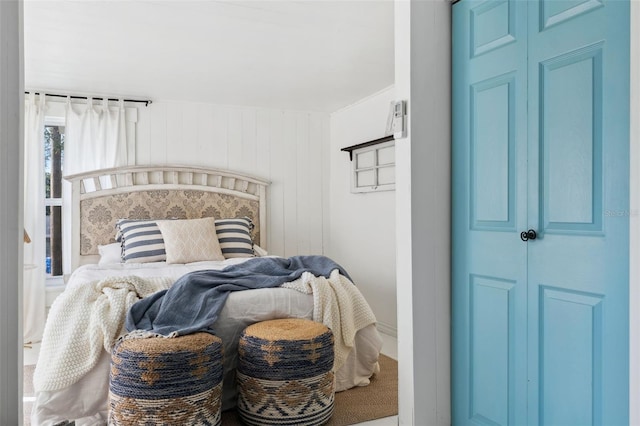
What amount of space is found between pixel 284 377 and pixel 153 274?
149 centimetres

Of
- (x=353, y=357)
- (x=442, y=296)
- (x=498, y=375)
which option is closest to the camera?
(x=498, y=375)

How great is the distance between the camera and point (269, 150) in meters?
5.39

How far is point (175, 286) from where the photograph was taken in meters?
2.78

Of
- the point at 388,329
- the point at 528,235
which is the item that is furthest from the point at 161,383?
the point at 388,329

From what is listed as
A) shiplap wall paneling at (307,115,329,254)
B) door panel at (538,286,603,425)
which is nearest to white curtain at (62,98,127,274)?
shiplap wall paneling at (307,115,329,254)

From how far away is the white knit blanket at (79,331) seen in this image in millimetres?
2436

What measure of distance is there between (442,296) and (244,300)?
1463mm

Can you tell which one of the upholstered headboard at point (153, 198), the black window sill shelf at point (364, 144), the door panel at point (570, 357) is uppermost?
the black window sill shelf at point (364, 144)

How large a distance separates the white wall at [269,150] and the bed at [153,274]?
0.54 feet

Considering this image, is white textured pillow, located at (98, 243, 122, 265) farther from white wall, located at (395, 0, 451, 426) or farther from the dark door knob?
the dark door knob

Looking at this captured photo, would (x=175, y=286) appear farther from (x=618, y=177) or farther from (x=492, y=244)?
(x=618, y=177)

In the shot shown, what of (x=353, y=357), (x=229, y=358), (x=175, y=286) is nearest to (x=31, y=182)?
(x=175, y=286)

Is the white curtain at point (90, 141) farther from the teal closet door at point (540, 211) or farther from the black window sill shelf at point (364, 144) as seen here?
the teal closet door at point (540, 211)

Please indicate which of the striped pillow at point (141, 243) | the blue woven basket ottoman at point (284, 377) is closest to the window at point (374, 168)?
the striped pillow at point (141, 243)
